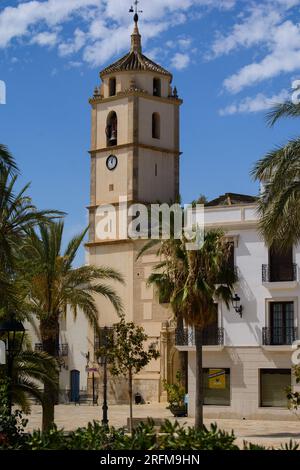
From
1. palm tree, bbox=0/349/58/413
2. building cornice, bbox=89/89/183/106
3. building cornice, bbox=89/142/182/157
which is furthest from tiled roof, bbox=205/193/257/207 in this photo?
palm tree, bbox=0/349/58/413

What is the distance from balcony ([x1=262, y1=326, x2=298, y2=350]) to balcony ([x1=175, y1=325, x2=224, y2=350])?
1.76m

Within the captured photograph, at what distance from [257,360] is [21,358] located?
1520 cm

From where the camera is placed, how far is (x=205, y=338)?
39.5 m

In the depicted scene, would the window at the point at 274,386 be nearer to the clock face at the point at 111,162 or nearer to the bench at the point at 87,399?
the bench at the point at 87,399

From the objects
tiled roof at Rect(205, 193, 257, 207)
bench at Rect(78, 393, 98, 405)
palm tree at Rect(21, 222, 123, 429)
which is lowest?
bench at Rect(78, 393, 98, 405)

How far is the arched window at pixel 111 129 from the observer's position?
187 feet

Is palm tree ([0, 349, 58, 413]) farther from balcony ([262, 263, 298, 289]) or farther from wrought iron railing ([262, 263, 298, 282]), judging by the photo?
wrought iron railing ([262, 263, 298, 282])

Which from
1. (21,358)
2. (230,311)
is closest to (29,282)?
(21,358)

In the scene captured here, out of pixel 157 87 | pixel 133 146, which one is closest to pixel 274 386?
pixel 133 146

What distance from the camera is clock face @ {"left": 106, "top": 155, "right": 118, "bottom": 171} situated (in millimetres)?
56406

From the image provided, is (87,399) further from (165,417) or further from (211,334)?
(211,334)

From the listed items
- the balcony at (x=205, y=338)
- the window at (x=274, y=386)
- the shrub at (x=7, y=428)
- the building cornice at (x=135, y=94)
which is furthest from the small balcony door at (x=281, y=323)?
the building cornice at (x=135, y=94)

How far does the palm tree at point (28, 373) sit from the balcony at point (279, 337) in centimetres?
1358

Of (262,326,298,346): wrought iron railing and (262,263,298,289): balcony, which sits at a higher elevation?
(262,263,298,289): balcony
